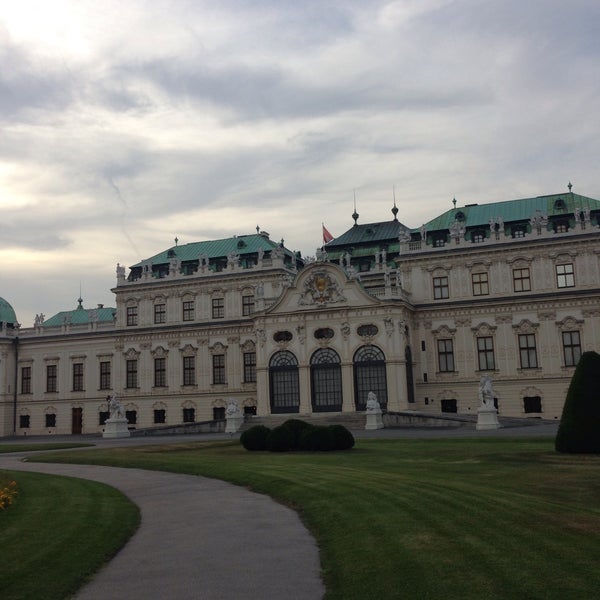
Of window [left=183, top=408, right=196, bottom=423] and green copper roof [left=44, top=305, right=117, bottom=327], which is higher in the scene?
green copper roof [left=44, top=305, right=117, bottom=327]

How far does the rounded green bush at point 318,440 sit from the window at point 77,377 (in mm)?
50089

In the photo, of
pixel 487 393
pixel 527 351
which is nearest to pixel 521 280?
pixel 527 351

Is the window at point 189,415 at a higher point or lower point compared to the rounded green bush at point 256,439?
higher

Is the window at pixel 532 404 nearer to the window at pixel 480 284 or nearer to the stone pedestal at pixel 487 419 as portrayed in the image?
the window at pixel 480 284

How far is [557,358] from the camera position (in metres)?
59.6

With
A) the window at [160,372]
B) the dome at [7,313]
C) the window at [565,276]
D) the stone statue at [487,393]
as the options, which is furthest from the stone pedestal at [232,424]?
the dome at [7,313]

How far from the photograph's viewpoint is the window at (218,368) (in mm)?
71312

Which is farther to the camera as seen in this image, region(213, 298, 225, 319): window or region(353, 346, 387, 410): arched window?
region(213, 298, 225, 319): window

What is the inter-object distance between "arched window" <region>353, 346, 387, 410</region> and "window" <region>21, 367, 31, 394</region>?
3848 centimetres

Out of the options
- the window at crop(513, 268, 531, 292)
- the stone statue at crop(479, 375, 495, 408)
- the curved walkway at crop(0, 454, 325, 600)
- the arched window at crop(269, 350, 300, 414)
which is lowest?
the curved walkway at crop(0, 454, 325, 600)

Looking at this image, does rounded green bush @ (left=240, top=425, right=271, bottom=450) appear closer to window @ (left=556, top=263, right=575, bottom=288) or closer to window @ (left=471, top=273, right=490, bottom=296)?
window @ (left=471, top=273, right=490, bottom=296)

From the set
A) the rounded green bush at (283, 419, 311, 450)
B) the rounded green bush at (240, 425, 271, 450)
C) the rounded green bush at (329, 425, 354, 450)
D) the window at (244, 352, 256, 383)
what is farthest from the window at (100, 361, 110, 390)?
the rounded green bush at (329, 425, 354, 450)

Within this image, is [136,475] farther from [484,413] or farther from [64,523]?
[484,413]

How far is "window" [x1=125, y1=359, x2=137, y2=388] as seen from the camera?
245 ft
